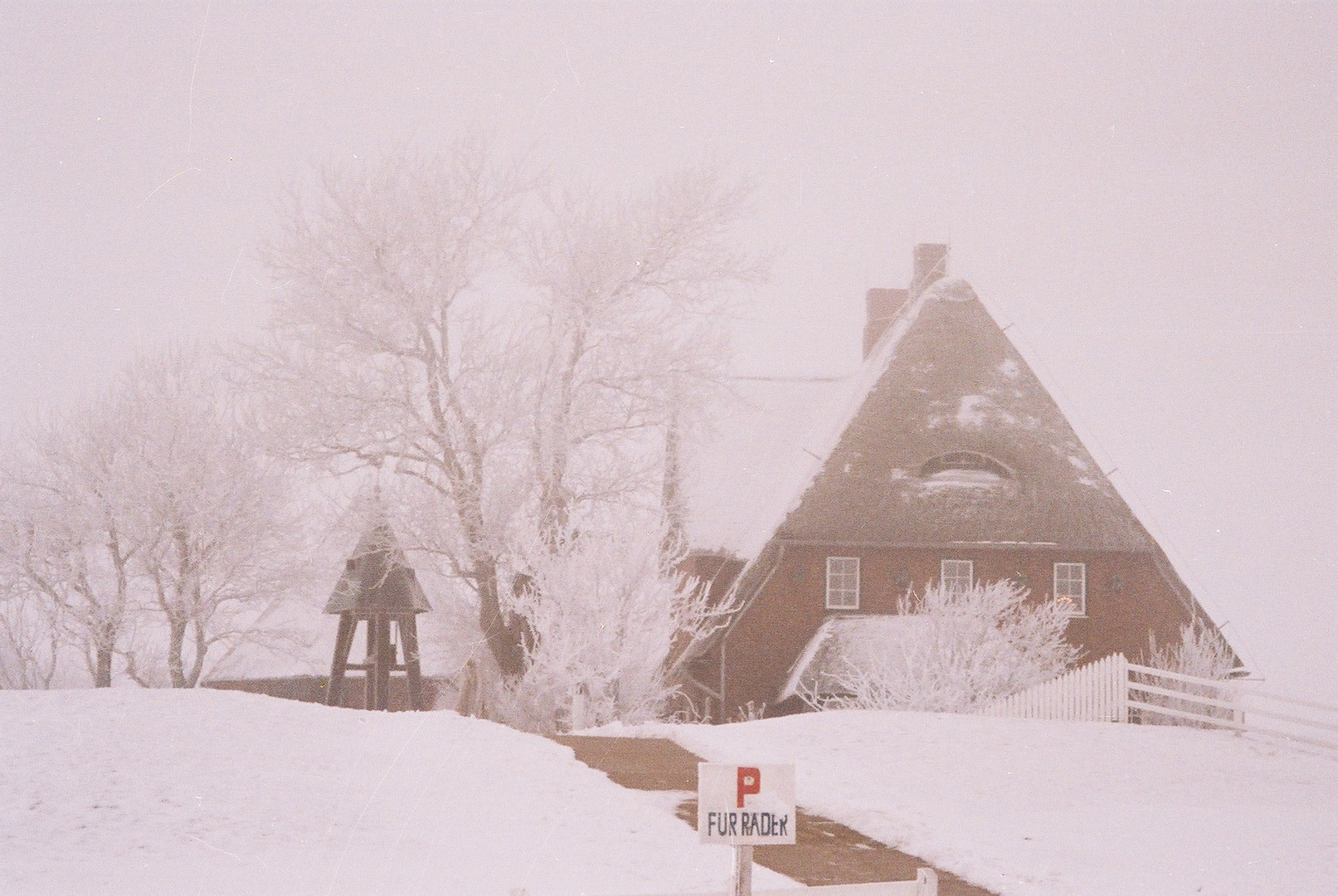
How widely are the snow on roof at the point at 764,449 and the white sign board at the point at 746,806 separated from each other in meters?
9.73

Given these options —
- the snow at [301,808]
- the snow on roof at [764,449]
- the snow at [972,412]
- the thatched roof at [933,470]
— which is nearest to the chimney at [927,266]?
the snow on roof at [764,449]

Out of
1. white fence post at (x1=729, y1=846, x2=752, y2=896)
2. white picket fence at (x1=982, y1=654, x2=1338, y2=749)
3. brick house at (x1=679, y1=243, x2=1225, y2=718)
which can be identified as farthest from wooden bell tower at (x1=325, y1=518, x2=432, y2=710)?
white fence post at (x1=729, y1=846, x2=752, y2=896)

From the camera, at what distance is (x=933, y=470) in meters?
17.5

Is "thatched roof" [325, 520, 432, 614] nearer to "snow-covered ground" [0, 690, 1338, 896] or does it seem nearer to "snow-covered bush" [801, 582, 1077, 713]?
"snow-covered ground" [0, 690, 1338, 896]

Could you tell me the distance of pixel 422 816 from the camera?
8.48 metres

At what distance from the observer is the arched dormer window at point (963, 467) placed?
17484mm

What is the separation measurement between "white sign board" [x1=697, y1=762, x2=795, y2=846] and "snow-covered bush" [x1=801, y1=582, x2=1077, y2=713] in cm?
963

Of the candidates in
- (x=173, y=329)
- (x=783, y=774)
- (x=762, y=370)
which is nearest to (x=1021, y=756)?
(x=762, y=370)

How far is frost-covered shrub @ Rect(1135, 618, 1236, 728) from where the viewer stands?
50.3 feet

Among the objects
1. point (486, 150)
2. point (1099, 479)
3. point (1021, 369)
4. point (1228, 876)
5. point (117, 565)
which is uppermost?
point (486, 150)

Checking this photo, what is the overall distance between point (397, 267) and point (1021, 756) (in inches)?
330

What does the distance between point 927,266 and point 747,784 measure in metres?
13.4

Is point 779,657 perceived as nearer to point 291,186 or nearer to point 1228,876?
point 291,186

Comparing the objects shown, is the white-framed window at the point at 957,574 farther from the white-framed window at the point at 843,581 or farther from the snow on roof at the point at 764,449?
the snow on roof at the point at 764,449
